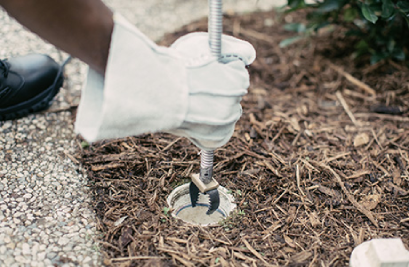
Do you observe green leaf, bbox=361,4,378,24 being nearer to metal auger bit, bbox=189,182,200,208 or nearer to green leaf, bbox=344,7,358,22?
green leaf, bbox=344,7,358,22

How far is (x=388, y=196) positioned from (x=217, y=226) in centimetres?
75

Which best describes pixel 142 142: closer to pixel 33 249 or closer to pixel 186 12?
pixel 33 249

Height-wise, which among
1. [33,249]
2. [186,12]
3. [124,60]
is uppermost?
[124,60]

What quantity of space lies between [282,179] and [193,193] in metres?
0.40

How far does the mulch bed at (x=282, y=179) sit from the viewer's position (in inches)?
54.4

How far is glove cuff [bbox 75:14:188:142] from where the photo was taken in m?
1.04

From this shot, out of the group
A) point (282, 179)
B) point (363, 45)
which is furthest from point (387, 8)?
point (282, 179)

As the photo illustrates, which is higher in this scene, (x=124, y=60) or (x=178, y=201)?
(x=124, y=60)

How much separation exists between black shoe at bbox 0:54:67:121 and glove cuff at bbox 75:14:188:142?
95cm

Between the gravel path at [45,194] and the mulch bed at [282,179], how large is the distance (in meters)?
0.06

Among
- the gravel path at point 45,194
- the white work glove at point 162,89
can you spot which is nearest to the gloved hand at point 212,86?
the white work glove at point 162,89

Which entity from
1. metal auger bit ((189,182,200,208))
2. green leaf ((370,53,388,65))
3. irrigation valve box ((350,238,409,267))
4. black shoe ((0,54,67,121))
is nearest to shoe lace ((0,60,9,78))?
black shoe ((0,54,67,121))

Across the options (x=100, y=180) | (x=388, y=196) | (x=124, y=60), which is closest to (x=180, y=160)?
(x=100, y=180)

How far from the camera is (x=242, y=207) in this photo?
1.56 meters
